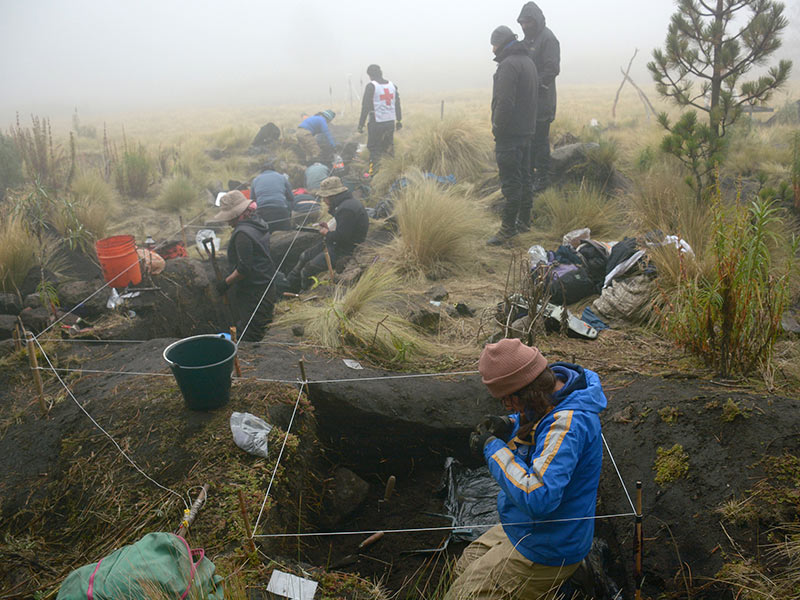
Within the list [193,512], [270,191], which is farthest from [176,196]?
[193,512]

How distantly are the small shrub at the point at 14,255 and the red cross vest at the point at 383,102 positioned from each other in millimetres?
6987

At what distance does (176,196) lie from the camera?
431 inches

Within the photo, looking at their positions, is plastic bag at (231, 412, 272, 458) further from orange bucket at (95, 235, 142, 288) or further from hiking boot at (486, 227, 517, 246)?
hiking boot at (486, 227, 517, 246)

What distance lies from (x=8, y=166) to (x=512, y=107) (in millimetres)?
8966

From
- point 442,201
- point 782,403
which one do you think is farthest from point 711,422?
point 442,201

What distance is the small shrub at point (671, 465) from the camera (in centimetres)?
288

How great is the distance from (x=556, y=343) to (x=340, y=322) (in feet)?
6.05

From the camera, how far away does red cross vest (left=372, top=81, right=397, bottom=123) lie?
11.2 metres

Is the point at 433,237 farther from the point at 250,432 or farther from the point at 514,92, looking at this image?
the point at 250,432

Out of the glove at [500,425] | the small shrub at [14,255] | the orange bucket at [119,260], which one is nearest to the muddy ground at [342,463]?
the glove at [500,425]

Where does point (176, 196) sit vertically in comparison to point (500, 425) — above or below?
below

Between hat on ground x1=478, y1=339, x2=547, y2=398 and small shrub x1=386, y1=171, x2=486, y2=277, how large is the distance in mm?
4299

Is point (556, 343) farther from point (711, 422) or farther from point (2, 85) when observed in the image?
point (2, 85)

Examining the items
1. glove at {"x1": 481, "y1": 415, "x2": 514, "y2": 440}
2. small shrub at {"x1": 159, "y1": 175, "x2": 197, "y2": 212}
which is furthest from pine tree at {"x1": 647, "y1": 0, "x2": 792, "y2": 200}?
small shrub at {"x1": 159, "y1": 175, "x2": 197, "y2": 212}
